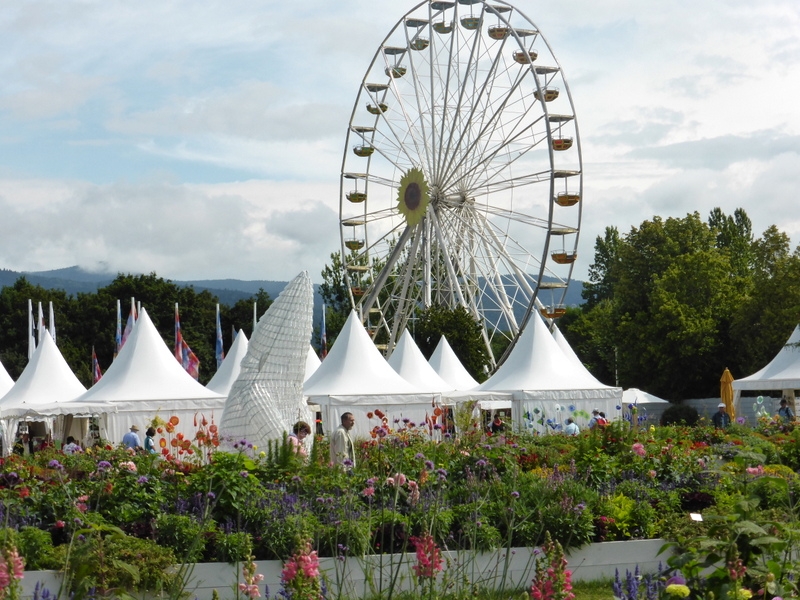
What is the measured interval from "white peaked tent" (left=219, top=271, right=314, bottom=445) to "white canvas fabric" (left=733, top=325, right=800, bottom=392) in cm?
1877

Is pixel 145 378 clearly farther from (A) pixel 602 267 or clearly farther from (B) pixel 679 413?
(A) pixel 602 267

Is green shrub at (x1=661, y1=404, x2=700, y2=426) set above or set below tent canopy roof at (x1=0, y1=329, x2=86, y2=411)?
below

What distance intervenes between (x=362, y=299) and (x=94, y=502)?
3738 cm

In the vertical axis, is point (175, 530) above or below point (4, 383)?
below

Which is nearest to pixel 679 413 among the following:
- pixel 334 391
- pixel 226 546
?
pixel 334 391

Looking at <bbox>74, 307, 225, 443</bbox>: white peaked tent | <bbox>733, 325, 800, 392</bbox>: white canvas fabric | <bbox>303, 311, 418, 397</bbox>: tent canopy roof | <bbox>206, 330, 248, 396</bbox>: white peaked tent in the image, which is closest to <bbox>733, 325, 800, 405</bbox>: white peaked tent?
<bbox>733, 325, 800, 392</bbox>: white canvas fabric

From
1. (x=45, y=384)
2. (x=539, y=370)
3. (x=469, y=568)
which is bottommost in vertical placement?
(x=469, y=568)

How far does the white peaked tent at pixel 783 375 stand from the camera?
3338cm

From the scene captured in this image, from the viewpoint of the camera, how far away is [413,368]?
34594 millimetres

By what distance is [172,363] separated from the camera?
98.9 feet

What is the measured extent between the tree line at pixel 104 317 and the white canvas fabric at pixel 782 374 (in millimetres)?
47838

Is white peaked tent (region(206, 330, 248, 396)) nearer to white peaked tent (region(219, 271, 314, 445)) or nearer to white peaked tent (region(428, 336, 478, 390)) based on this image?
white peaked tent (region(428, 336, 478, 390))

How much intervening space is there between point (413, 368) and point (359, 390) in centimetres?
601

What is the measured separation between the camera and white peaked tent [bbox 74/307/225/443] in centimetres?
2806
